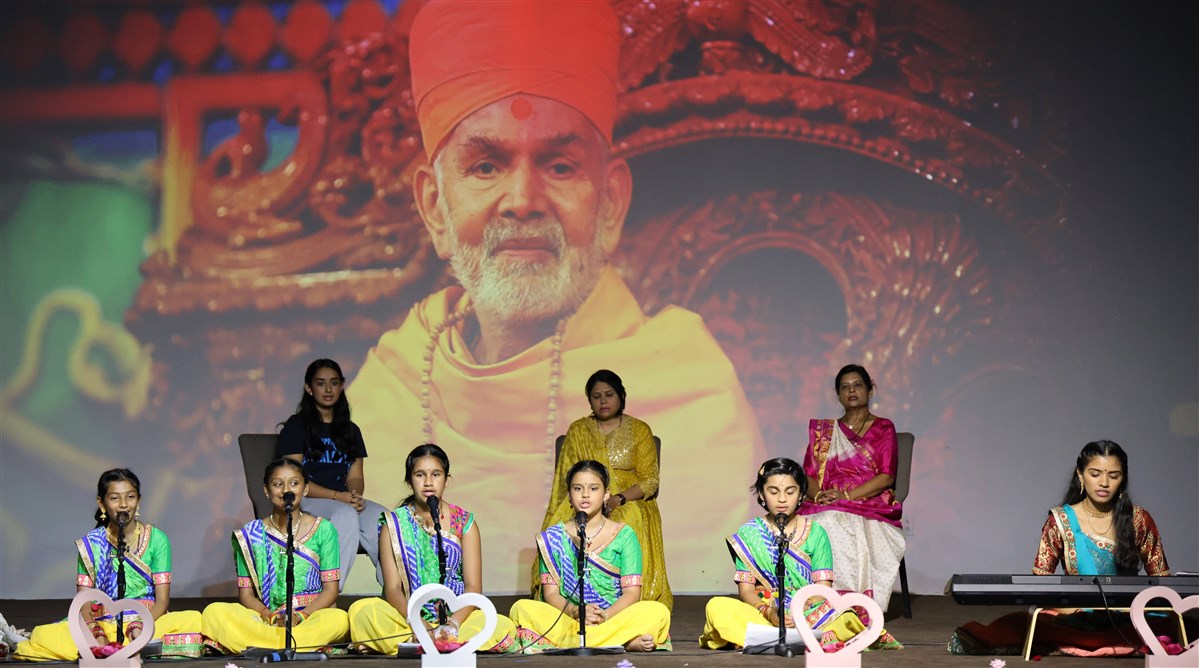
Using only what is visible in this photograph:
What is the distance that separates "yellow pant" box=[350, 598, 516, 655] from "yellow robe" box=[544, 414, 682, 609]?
1.11m

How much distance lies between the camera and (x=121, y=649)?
4031mm

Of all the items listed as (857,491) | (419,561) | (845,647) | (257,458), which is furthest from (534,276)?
(845,647)

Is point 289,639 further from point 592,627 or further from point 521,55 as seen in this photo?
point 521,55

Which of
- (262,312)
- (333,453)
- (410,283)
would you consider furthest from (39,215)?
(333,453)

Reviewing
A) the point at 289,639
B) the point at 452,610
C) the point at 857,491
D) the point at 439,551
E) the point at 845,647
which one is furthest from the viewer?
the point at 857,491

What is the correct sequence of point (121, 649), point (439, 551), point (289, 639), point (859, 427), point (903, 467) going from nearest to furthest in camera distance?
1. point (121, 649)
2. point (439, 551)
3. point (289, 639)
4. point (859, 427)
5. point (903, 467)

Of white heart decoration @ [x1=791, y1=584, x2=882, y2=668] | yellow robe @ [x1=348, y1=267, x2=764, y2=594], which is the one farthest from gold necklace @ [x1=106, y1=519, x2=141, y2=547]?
white heart decoration @ [x1=791, y1=584, x2=882, y2=668]

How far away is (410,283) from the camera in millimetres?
6777

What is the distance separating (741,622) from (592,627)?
1.66 feet

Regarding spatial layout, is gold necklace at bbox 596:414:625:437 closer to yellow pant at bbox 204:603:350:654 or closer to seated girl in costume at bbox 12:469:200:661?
yellow pant at bbox 204:603:350:654

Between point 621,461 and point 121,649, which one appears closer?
point 121,649

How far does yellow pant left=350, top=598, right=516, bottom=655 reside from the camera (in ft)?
15.1

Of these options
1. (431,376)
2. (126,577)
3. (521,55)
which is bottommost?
(126,577)

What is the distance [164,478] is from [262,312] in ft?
3.12
